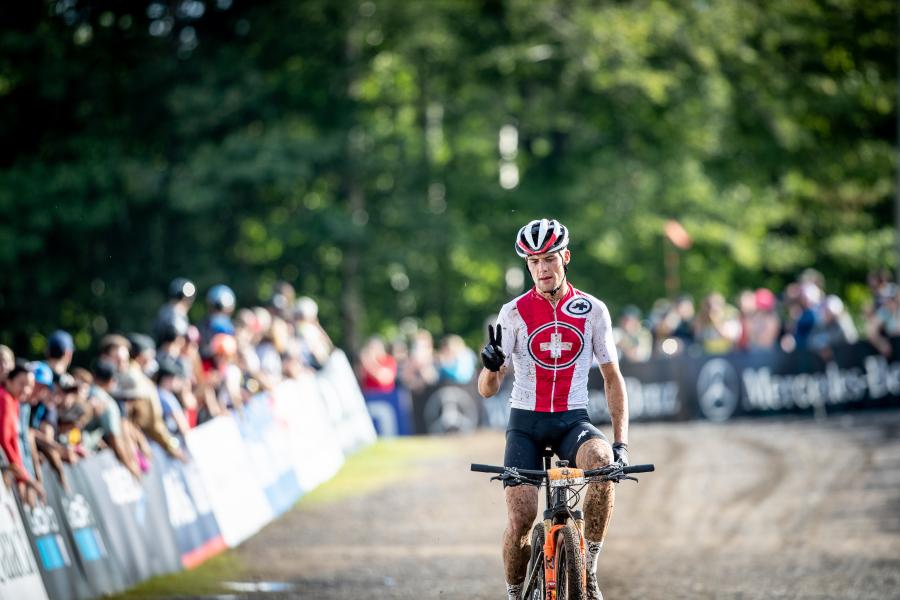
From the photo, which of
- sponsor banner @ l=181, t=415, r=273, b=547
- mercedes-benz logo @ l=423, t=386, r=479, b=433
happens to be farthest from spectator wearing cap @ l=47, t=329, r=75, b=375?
mercedes-benz logo @ l=423, t=386, r=479, b=433

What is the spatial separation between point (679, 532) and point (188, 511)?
16.4 feet

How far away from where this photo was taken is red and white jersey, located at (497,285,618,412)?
8.71 meters

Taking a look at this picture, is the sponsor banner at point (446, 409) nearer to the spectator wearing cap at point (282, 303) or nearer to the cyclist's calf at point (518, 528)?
the spectator wearing cap at point (282, 303)

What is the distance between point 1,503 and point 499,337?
13.3 feet

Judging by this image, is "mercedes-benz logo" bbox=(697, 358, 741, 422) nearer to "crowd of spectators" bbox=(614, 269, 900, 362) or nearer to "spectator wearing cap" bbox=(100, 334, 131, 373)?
"crowd of spectators" bbox=(614, 269, 900, 362)

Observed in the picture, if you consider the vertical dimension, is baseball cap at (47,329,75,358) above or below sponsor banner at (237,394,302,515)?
above

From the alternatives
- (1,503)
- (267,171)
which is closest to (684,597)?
(1,503)


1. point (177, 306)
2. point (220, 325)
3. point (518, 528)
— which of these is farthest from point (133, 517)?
point (518, 528)

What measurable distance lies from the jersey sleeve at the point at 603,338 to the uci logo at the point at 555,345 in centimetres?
10

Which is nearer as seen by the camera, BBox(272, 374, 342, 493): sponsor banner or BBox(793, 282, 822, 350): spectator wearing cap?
BBox(272, 374, 342, 493): sponsor banner

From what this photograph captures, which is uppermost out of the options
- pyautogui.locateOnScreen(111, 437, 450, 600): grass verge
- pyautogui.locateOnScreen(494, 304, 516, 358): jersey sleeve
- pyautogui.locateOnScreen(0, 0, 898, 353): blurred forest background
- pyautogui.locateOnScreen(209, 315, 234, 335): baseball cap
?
pyautogui.locateOnScreen(0, 0, 898, 353): blurred forest background

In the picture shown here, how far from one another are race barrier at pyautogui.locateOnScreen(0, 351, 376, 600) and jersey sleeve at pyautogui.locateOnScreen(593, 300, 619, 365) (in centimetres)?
433

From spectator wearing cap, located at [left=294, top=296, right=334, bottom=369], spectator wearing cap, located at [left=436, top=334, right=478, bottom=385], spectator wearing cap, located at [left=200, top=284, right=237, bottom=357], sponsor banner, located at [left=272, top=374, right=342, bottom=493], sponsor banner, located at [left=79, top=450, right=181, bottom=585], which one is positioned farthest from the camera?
spectator wearing cap, located at [left=436, top=334, right=478, bottom=385]

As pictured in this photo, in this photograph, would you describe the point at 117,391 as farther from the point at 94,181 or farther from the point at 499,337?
the point at 94,181
